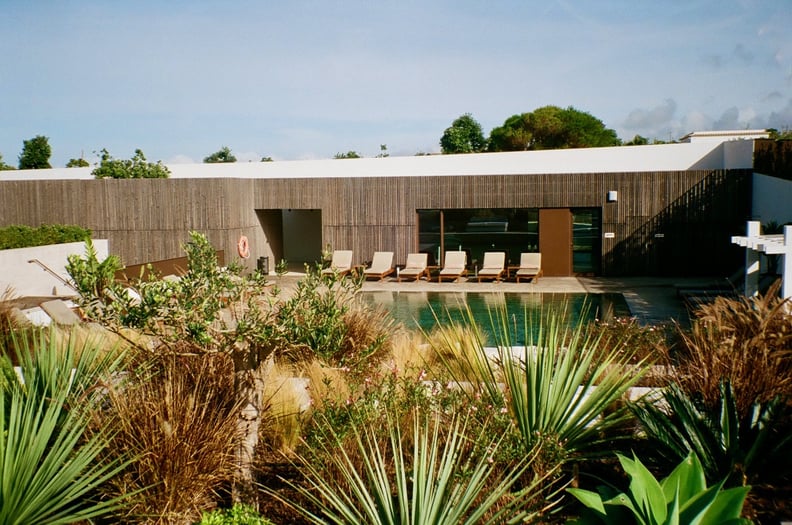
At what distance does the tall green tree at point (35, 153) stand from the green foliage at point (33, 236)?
1299 inches

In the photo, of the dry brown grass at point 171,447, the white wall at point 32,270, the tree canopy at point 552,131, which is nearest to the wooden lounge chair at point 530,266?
the white wall at point 32,270

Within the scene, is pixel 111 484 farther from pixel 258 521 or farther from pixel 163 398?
pixel 258 521

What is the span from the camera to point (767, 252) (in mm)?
10797

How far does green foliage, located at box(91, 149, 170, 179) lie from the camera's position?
22422 mm

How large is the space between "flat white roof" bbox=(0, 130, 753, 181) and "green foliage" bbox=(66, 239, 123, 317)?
753 inches

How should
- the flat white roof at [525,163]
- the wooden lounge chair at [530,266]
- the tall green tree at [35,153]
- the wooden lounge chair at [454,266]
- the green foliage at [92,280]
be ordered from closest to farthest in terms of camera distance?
the green foliage at [92,280]
the wooden lounge chair at [530,266]
the wooden lounge chair at [454,266]
the flat white roof at [525,163]
the tall green tree at [35,153]

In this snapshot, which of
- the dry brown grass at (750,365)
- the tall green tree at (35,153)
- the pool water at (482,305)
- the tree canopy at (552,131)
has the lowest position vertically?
the pool water at (482,305)

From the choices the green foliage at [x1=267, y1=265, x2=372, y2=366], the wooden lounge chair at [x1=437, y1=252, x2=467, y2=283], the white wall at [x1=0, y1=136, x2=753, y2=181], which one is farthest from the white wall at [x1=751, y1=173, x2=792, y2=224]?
the green foliage at [x1=267, y1=265, x2=372, y2=366]

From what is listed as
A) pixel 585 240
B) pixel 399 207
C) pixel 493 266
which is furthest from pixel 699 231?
pixel 399 207

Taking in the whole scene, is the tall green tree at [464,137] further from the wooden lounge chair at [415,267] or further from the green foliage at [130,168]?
the wooden lounge chair at [415,267]

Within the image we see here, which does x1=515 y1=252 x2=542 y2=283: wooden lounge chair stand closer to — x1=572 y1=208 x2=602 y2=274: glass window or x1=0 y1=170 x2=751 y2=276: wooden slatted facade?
x1=572 y1=208 x2=602 y2=274: glass window

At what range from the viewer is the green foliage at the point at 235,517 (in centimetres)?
389

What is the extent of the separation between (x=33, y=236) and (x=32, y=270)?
1712 millimetres

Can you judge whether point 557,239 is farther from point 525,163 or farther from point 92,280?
point 92,280
